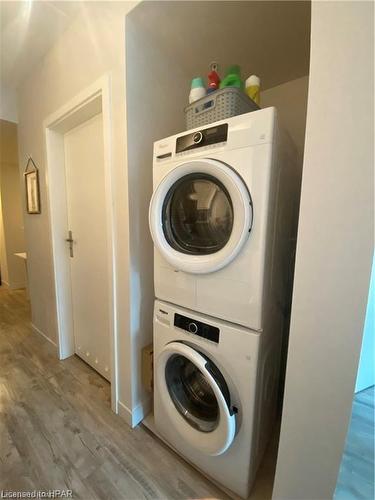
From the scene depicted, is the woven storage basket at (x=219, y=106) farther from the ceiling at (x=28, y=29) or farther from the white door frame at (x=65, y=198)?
the ceiling at (x=28, y=29)

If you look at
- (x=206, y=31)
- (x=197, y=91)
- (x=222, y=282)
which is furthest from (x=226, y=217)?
(x=206, y=31)

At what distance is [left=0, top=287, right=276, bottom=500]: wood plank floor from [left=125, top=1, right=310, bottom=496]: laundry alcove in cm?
21

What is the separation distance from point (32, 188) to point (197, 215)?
1.80 meters

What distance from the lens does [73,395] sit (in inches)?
60.1

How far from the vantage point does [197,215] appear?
100 cm

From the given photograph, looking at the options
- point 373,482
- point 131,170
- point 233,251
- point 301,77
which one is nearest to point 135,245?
point 131,170

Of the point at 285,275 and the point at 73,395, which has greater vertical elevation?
the point at 285,275

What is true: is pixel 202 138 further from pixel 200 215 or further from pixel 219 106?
pixel 200 215

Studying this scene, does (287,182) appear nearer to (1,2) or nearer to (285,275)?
(285,275)

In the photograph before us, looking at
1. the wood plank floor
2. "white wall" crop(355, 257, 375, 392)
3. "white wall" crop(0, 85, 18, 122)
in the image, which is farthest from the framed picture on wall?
"white wall" crop(355, 257, 375, 392)

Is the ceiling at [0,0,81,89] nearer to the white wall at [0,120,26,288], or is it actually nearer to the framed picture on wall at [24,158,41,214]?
the framed picture on wall at [24,158,41,214]

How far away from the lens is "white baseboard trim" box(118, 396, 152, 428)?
1305mm

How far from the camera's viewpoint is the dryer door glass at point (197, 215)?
902mm

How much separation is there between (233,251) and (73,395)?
160 cm
